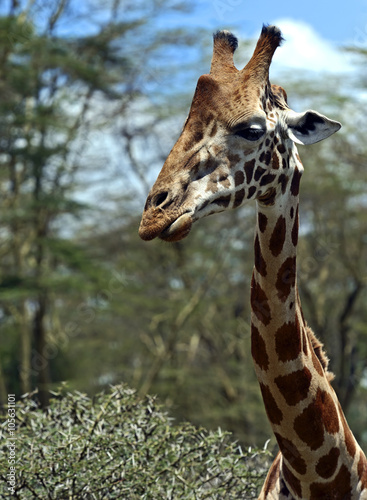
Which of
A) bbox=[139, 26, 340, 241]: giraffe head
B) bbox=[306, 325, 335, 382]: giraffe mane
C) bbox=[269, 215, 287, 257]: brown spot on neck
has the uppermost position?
bbox=[139, 26, 340, 241]: giraffe head

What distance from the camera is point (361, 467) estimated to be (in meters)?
3.78

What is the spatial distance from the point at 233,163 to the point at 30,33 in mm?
11313

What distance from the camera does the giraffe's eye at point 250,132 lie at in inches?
133

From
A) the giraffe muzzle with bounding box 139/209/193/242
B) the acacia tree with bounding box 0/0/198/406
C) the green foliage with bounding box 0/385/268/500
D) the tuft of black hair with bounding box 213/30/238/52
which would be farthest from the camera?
the acacia tree with bounding box 0/0/198/406

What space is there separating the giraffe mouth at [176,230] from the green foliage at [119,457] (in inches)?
67.8

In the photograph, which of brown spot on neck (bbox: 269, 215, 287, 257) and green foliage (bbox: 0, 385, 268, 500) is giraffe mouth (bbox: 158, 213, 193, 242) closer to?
brown spot on neck (bbox: 269, 215, 287, 257)

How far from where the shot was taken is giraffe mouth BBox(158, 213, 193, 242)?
3.05 m

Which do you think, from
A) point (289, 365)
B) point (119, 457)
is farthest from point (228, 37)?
point (119, 457)

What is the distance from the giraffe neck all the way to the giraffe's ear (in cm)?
15

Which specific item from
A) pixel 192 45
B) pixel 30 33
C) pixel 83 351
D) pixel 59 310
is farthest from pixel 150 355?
pixel 30 33

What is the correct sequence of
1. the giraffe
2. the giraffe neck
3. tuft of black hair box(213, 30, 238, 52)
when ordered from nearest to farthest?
the giraffe
the giraffe neck
tuft of black hair box(213, 30, 238, 52)

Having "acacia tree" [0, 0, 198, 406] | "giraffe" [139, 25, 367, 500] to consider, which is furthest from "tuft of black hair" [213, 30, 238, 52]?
"acacia tree" [0, 0, 198, 406]

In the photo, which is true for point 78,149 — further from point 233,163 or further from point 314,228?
point 233,163

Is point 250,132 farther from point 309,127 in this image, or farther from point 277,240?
point 277,240
